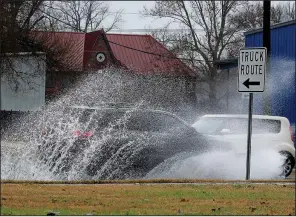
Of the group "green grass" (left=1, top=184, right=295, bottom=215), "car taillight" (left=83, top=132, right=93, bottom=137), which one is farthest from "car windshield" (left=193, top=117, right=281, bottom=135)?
"green grass" (left=1, top=184, right=295, bottom=215)

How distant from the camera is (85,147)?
15328 millimetres

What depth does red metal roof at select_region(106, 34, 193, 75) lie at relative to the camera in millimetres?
37906

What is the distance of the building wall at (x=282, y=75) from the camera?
30.1m

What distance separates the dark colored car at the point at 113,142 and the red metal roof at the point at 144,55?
779 inches

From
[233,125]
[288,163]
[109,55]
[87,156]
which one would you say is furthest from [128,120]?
[109,55]

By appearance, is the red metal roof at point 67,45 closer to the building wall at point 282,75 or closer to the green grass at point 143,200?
the building wall at point 282,75

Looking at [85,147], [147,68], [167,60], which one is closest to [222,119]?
[85,147]

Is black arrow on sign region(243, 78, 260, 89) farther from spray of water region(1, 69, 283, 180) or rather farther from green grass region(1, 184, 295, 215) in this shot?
green grass region(1, 184, 295, 215)

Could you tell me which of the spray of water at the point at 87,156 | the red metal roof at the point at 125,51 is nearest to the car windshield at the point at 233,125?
the spray of water at the point at 87,156

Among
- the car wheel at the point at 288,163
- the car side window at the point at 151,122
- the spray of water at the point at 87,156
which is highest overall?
the car side window at the point at 151,122

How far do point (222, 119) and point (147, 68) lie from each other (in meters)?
20.2

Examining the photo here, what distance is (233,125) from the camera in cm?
1912

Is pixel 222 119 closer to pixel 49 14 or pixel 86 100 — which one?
pixel 86 100

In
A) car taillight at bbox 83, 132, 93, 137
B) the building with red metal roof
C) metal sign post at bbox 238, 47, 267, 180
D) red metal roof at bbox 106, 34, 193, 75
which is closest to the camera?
metal sign post at bbox 238, 47, 267, 180
